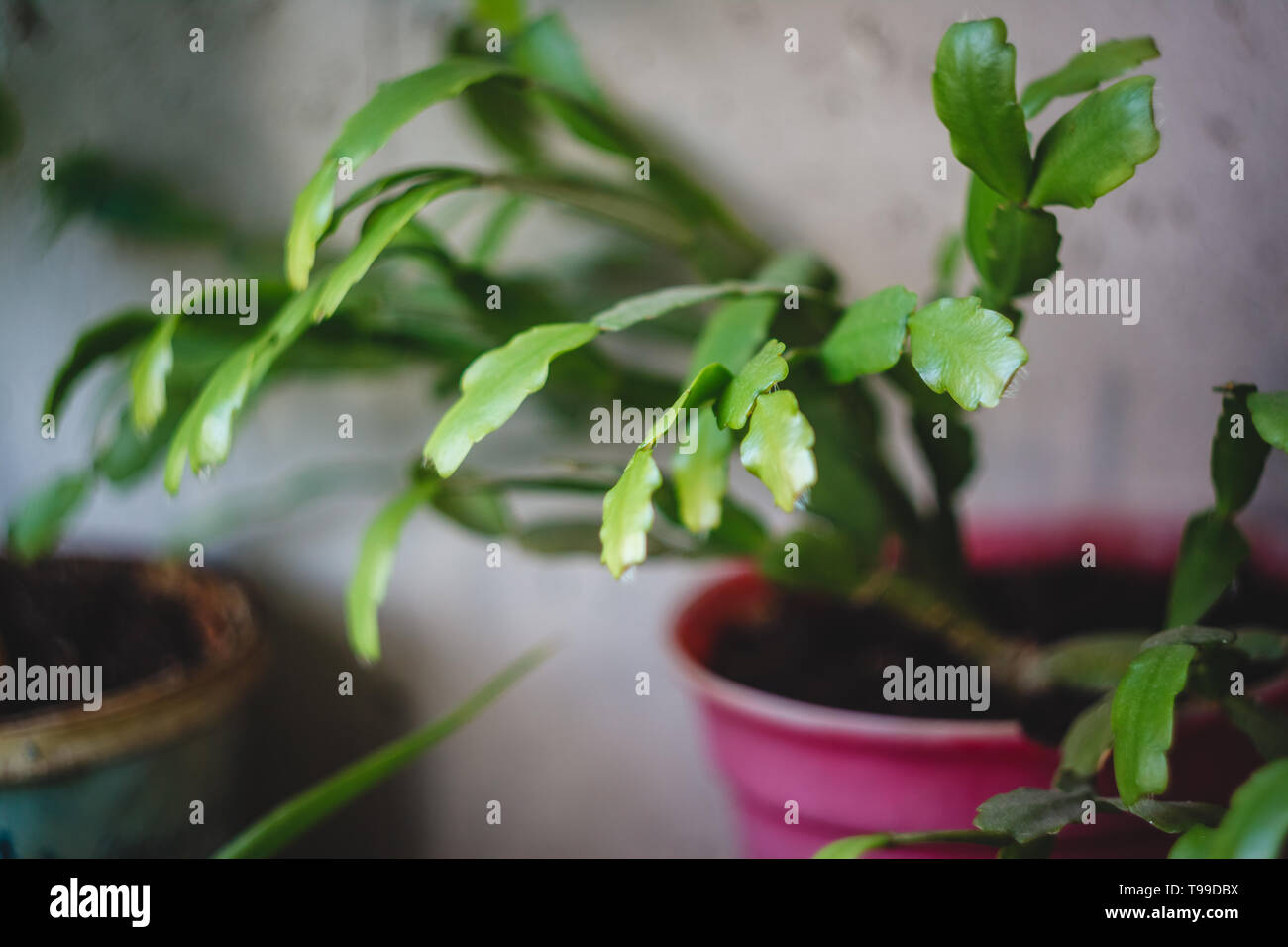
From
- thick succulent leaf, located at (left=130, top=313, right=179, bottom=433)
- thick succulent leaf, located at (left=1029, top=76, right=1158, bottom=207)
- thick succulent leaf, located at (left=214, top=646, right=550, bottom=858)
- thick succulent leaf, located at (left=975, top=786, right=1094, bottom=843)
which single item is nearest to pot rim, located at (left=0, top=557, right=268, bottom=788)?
thick succulent leaf, located at (left=214, top=646, right=550, bottom=858)

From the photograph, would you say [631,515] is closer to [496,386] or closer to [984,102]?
[496,386]

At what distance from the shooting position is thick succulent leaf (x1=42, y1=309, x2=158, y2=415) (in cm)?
59

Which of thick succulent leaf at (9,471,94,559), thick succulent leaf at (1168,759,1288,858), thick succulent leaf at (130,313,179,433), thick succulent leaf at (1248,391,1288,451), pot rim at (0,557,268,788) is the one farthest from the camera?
thick succulent leaf at (9,471,94,559)

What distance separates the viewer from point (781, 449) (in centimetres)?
41

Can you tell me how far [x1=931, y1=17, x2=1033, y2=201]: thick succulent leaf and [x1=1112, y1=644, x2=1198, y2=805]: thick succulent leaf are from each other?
244 millimetres

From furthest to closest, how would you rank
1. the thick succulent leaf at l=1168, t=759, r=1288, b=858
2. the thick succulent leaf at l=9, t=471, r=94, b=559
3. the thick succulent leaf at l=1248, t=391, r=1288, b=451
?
1. the thick succulent leaf at l=9, t=471, r=94, b=559
2. the thick succulent leaf at l=1248, t=391, r=1288, b=451
3. the thick succulent leaf at l=1168, t=759, r=1288, b=858

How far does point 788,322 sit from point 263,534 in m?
0.65


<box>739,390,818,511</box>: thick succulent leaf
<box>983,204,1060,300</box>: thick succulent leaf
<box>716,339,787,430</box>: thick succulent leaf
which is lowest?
<box>739,390,818,511</box>: thick succulent leaf

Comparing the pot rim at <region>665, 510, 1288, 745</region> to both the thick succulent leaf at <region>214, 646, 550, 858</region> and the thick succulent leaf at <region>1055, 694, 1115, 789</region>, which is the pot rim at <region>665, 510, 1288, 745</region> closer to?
the thick succulent leaf at <region>1055, 694, 1115, 789</region>

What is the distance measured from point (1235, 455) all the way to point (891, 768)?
284 mm

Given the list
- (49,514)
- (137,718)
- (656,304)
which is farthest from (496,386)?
(49,514)

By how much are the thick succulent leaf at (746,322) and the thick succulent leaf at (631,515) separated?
0.09m

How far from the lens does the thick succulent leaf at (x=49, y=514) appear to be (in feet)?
2.56

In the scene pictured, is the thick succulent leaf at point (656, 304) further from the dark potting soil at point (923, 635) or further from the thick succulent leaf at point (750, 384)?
the dark potting soil at point (923, 635)
